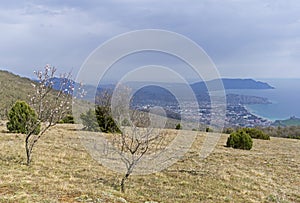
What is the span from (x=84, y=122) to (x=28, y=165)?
1544cm

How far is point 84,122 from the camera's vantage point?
26.5 m

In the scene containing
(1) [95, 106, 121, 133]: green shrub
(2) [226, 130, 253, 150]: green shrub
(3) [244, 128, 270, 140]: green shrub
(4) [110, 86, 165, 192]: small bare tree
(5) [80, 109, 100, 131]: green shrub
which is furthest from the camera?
(3) [244, 128, 270, 140]: green shrub

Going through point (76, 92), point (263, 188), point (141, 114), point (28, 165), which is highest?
point (76, 92)

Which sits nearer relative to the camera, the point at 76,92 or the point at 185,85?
the point at 185,85

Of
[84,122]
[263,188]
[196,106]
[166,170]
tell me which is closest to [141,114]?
[196,106]

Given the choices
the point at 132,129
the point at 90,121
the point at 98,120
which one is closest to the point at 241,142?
the point at 98,120

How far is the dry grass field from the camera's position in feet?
25.9

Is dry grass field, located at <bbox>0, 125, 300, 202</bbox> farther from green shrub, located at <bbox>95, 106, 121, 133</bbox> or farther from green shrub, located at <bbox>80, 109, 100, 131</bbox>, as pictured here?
green shrub, located at <bbox>80, 109, 100, 131</bbox>

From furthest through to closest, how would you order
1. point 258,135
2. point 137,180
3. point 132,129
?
point 258,135
point 132,129
point 137,180

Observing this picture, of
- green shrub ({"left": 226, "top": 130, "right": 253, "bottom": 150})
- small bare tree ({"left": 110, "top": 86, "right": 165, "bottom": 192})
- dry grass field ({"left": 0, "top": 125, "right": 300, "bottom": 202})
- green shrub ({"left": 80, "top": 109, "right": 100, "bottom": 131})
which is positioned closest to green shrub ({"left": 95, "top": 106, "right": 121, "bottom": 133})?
green shrub ({"left": 80, "top": 109, "right": 100, "bottom": 131})

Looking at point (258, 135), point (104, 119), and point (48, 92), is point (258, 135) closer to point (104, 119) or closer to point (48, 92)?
point (104, 119)

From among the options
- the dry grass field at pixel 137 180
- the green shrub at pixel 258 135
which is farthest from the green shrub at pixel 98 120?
the green shrub at pixel 258 135

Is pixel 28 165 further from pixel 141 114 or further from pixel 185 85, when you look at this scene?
pixel 185 85

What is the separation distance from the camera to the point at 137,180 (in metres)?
11.2
